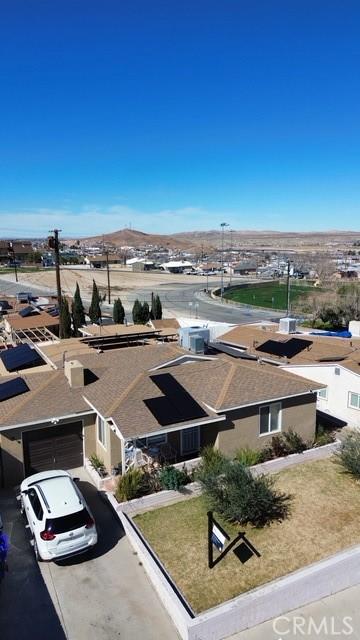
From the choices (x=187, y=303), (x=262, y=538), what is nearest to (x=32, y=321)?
(x=262, y=538)

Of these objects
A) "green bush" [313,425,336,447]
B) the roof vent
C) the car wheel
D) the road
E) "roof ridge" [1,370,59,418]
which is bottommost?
the road

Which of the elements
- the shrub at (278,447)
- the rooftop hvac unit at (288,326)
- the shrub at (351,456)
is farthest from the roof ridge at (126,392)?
the rooftop hvac unit at (288,326)

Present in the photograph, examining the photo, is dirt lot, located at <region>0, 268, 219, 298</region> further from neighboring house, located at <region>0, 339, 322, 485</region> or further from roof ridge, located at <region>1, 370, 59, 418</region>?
neighboring house, located at <region>0, 339, 322, 485</region>

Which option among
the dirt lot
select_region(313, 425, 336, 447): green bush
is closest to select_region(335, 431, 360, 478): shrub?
select_region(313, 425, 336, 447): green bush

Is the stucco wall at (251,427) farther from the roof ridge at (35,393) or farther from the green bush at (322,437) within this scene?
the roof ridge at (35,393)

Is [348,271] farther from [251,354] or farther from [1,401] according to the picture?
[1,401]

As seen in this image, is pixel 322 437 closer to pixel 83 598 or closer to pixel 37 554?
pixel 83 598
